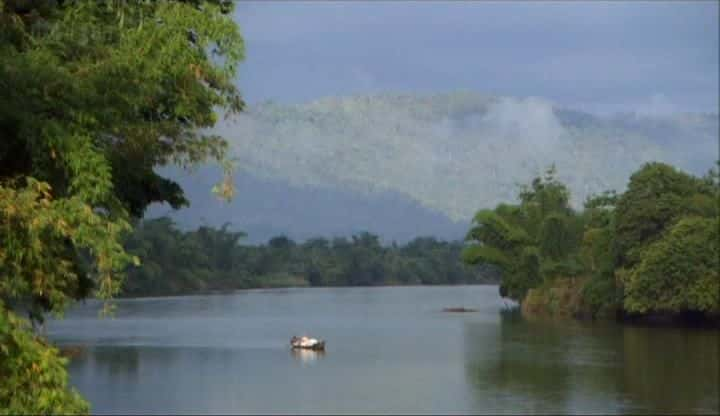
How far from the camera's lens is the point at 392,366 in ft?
240

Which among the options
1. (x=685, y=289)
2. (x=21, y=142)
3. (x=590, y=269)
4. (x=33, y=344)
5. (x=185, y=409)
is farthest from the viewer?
(x=590, y=269)

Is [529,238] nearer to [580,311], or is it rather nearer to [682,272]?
[580,311]

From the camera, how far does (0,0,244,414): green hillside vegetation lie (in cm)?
1131

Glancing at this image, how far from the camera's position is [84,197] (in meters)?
12.2

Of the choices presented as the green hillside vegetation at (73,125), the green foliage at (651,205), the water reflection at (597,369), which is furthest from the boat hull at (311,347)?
the green hillside vegetation at (73,125)

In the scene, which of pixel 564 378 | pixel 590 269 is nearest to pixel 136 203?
pixel 564 378

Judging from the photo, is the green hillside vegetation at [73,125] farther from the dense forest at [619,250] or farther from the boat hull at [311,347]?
the dense forest at [619,250]

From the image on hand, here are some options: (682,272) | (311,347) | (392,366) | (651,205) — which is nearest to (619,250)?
(651,205)

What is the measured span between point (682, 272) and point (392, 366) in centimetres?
2742

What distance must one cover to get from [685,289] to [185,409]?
45.4 m

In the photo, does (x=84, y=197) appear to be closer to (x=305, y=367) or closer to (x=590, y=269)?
(x=305, y=367)

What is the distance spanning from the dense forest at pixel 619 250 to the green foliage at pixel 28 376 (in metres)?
82.4

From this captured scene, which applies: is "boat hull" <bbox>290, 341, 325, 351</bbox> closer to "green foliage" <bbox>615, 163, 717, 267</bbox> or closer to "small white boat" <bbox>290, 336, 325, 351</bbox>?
"small white boat" <bbox>290, 336, 325, 351</bbox>

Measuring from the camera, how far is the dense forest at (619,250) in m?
91.9
